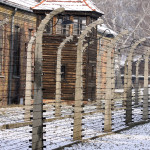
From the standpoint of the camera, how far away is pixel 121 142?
1016 cm

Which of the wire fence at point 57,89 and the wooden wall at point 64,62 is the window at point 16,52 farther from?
the wooden wall at point 64,62

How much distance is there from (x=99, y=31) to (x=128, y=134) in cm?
2180

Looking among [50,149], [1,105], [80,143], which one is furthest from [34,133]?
[1,105]

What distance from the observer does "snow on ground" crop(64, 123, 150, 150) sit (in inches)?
370

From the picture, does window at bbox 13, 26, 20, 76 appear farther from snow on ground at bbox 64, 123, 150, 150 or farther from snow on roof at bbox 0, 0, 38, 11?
snow on ground at bbox 64, 123, 150, 150

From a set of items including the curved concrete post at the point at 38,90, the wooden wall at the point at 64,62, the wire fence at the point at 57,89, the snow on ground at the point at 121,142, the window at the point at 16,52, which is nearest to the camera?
the curved concrete post at the point at 38,90

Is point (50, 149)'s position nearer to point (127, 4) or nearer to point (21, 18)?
point (21, 18)

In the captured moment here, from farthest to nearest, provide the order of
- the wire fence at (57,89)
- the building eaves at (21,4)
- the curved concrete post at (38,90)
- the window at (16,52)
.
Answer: the window at (16,52) < the building eaves at (21,4) < the wire fence at (57,89) < the curved concrete post at (38,90)

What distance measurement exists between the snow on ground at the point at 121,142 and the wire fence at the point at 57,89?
415 mm

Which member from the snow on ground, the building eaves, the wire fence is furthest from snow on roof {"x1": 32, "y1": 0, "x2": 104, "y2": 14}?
the snow on ground

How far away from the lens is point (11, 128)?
12.2 metres

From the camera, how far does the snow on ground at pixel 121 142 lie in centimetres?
940

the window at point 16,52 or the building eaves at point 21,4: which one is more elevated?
the building eaves at point 21,4

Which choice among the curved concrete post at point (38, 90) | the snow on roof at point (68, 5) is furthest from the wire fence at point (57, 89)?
the snow on roof at point (68, 5)
